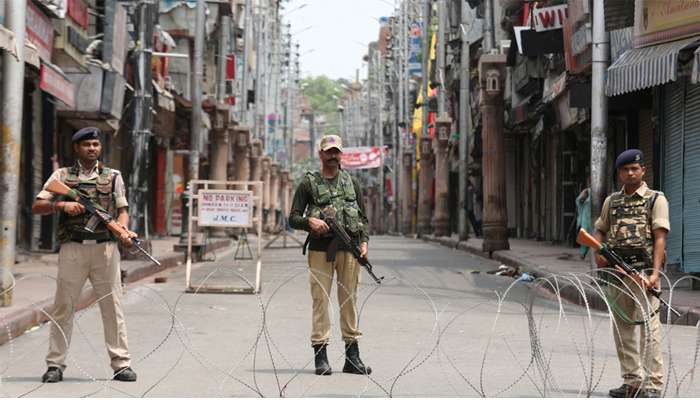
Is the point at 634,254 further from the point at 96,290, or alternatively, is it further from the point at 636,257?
the point at 96,290

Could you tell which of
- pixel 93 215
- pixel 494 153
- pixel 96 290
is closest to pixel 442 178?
pixel 494 153

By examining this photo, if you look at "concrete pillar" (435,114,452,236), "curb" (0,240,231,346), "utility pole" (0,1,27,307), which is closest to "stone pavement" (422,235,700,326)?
"curb" (0,240,231,346)

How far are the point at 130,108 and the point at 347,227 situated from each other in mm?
27376

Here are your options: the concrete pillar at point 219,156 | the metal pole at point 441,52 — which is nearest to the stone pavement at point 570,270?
the concrete pillar at point 219,156

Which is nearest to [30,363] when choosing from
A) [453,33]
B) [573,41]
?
[573,41]

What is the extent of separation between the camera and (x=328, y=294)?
379 inches

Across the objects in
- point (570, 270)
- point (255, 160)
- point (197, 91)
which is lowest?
point (570, 270)

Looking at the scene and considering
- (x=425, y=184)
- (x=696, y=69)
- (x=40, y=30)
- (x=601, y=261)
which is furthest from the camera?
(x=425, y=184)

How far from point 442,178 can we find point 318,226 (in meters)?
43.6

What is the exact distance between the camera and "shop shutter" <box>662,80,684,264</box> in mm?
19828

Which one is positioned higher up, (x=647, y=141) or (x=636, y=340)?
(x=647, y=141)

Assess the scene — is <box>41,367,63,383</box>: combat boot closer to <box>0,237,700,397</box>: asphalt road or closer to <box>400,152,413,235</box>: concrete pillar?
<box>0,237,700,397</box>: asphalt road

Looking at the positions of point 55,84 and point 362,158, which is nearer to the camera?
point 55,84

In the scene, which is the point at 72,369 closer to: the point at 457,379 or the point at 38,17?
the point at 457,379
